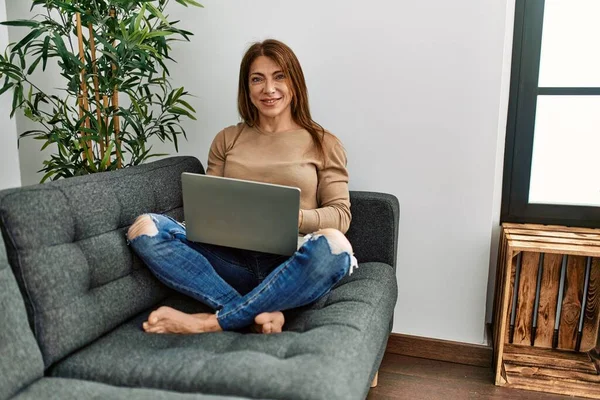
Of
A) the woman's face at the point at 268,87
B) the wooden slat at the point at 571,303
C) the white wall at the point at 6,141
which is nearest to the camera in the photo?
the woman's face at the point at 268,87

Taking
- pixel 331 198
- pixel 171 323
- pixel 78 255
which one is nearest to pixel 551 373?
pixel 331 198

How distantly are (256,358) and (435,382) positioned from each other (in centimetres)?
102

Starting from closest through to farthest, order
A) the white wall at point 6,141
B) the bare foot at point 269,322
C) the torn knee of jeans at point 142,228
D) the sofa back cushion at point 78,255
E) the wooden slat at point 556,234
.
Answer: the sofa back cushion at point 78,255 < the bare foot at point 269,322 < the torn knee of jeans at point 142,228 < the wooden slat at point 556,234 < the white wall at point 6,141

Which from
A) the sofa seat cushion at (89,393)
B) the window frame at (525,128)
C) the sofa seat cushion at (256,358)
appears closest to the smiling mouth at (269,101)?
the sofa seat cushion at (256,358)

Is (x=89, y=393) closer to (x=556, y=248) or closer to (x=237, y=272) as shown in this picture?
(x=237, y=272)

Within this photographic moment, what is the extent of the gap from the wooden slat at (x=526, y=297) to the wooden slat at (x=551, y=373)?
0.18 meters

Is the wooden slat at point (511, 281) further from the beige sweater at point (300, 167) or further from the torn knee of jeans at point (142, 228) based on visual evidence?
the torn knee of jeans at point (142, 228)

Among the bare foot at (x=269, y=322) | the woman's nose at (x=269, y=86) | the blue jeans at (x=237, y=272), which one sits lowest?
the bare foot at (x=269, y=322)

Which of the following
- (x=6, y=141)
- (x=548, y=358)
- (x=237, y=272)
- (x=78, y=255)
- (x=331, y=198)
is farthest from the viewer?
(x=6, y=141)

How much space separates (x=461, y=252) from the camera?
79.9 inches

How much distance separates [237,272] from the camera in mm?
1591

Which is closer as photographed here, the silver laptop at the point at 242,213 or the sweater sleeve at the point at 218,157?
the silver laptop at the point at 242,213

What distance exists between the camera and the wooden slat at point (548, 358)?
1.94 meters

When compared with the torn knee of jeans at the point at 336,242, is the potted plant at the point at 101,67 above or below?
above
